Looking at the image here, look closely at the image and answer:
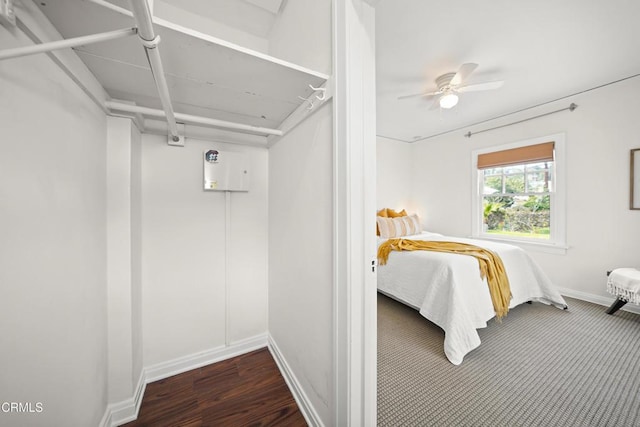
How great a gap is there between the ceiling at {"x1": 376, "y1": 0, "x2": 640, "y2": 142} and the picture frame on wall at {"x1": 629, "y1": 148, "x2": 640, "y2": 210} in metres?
0.87

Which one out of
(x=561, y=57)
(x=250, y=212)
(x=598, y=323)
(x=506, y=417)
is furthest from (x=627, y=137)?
(x=250, y=212)

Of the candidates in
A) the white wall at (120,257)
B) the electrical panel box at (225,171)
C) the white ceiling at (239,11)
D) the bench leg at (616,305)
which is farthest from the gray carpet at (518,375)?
the white ceiling at (239,11)

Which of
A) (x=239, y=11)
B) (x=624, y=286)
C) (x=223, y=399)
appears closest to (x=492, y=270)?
(x=624, y=286)

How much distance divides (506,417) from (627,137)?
332cm

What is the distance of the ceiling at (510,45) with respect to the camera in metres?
1.58

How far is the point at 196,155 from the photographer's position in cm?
162

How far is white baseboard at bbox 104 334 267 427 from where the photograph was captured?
1217 millimetres

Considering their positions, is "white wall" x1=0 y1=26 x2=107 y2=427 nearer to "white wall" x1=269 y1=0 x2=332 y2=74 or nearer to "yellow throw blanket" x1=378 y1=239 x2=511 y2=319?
"white wall" x1=269 y1=0 x2=332 y2=74

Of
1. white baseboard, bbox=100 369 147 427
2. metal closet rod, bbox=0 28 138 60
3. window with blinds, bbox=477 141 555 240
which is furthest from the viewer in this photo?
window with blinds, bbox=477 141 555 240

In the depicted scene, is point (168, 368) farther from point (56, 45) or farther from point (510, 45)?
point (510, 45)

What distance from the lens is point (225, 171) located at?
1.64 metres

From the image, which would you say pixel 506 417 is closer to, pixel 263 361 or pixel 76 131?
pixel 263 361

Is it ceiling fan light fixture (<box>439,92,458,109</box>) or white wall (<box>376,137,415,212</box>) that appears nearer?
ceiling fan light fixture (<box>439,92,458,109</box>)

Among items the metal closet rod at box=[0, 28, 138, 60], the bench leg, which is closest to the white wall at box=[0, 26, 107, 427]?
the metal closet rod at box=[0, 28, 138, 60]
